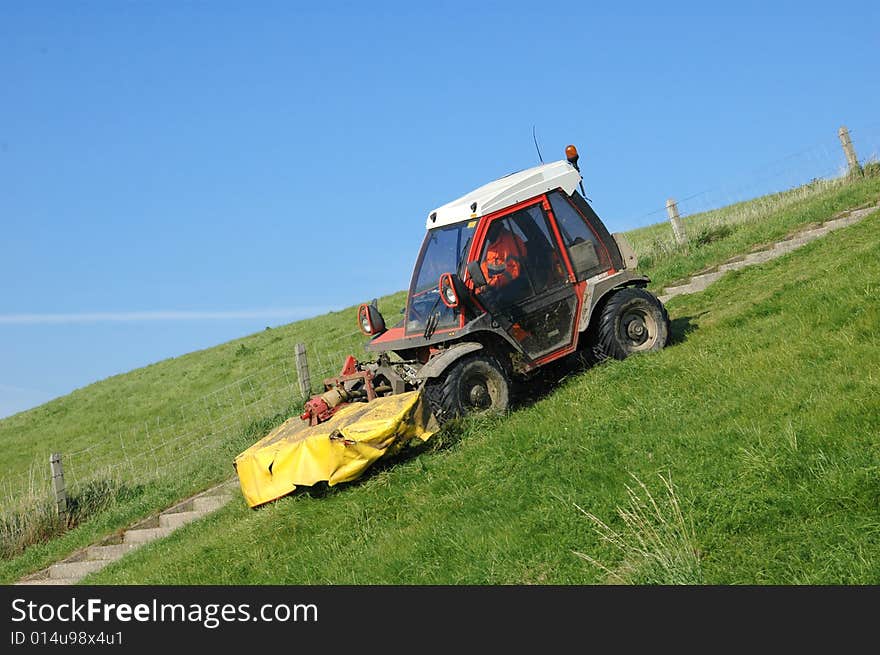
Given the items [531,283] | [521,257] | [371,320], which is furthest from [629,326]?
[371,320]

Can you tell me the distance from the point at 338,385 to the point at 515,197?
2.94m

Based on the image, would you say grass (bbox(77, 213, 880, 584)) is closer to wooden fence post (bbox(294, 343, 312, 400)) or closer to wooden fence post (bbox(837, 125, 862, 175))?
wooden fence post (bbox(294, 343, 312, 400))

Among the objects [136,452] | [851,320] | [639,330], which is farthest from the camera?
[136,452]

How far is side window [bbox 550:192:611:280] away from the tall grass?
5.05m

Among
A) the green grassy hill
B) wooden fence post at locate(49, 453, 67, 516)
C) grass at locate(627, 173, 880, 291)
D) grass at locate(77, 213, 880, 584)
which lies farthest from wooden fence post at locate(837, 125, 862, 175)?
wooden fence post at locate(49, 453, 67, 516)

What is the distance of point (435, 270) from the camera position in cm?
1161

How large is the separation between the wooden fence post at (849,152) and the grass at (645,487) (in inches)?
483

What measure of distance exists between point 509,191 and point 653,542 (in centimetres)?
605

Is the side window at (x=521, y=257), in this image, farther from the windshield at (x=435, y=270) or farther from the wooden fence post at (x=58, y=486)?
the wooden fence post at (x=58, y=486)
